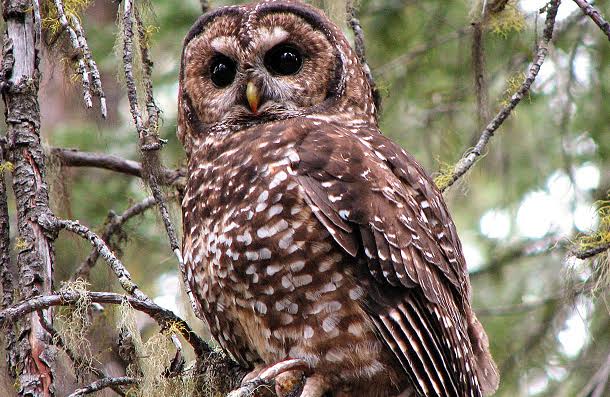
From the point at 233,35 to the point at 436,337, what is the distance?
1.54 m

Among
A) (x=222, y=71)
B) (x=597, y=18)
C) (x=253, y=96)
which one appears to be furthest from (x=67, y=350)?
(x=597, y=18)

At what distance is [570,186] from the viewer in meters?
4.50

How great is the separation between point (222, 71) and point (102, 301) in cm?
134

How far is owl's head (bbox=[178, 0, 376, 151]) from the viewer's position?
11.9 feet

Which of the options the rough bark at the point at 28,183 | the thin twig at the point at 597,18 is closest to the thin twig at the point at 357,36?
the thin twig at the point at 597,18

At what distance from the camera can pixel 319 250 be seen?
2.98 m

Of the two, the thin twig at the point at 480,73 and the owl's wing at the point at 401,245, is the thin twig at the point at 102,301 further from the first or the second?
the thin twig at the point at 480,73

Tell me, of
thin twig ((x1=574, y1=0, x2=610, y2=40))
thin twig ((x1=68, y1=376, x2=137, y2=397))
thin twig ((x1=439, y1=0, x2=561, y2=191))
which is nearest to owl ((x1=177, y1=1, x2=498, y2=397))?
thin twig ((x1=439, y1=0, x2=561, y2=191))

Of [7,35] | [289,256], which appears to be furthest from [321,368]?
[7,35]

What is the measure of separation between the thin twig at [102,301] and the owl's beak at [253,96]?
105 centimetres

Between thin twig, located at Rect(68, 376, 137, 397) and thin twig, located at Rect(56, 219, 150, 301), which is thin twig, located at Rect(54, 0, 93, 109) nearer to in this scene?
thin twig, located at Rect(56, 219, 150, 301)

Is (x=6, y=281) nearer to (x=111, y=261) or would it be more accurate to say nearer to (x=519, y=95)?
(x=111, y=261)

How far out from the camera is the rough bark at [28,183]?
2812mm

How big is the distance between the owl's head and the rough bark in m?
0.82
